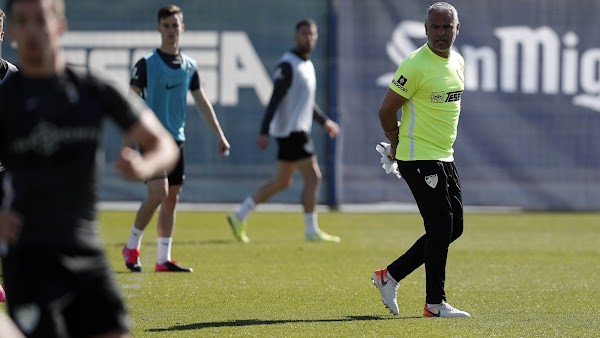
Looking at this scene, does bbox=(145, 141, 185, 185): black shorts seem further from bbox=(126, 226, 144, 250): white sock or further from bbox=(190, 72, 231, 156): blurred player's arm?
bbox=(126, 226, 144, 250): white sock

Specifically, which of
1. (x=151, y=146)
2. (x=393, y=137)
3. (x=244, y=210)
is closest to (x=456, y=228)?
(x=393, y=137)

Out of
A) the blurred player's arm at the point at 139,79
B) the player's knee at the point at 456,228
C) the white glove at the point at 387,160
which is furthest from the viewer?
the blurred player's arm at the point at 139,79

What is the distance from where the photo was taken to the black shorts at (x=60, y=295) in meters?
4.18

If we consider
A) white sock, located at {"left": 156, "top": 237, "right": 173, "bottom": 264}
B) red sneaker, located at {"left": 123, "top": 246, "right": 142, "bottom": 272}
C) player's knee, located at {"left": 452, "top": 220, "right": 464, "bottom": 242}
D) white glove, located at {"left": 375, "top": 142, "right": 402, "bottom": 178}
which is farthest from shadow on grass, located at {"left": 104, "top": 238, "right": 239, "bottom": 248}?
player's knee, located at {"left": 452, "top": 220, "right": 464, "bottom": 242}

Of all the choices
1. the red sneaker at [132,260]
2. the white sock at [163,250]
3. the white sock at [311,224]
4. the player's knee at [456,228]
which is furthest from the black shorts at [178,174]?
the white sock at [311,224]

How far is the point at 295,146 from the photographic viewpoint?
13.8 meters

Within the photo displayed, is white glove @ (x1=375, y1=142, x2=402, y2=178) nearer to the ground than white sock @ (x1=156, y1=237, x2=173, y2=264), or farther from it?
farther from it

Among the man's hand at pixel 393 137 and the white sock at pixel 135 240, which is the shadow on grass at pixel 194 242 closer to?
the white sock at pixel 135 240

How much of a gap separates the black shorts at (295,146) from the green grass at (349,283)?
937mm

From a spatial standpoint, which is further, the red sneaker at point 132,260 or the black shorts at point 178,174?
the red sneaker at point 132,260

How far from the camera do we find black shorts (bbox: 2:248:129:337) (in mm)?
4176

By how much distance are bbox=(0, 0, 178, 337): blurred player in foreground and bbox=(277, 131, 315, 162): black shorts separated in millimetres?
→ 9427

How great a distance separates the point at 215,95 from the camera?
58.2ft

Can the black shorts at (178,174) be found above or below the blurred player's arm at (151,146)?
below
